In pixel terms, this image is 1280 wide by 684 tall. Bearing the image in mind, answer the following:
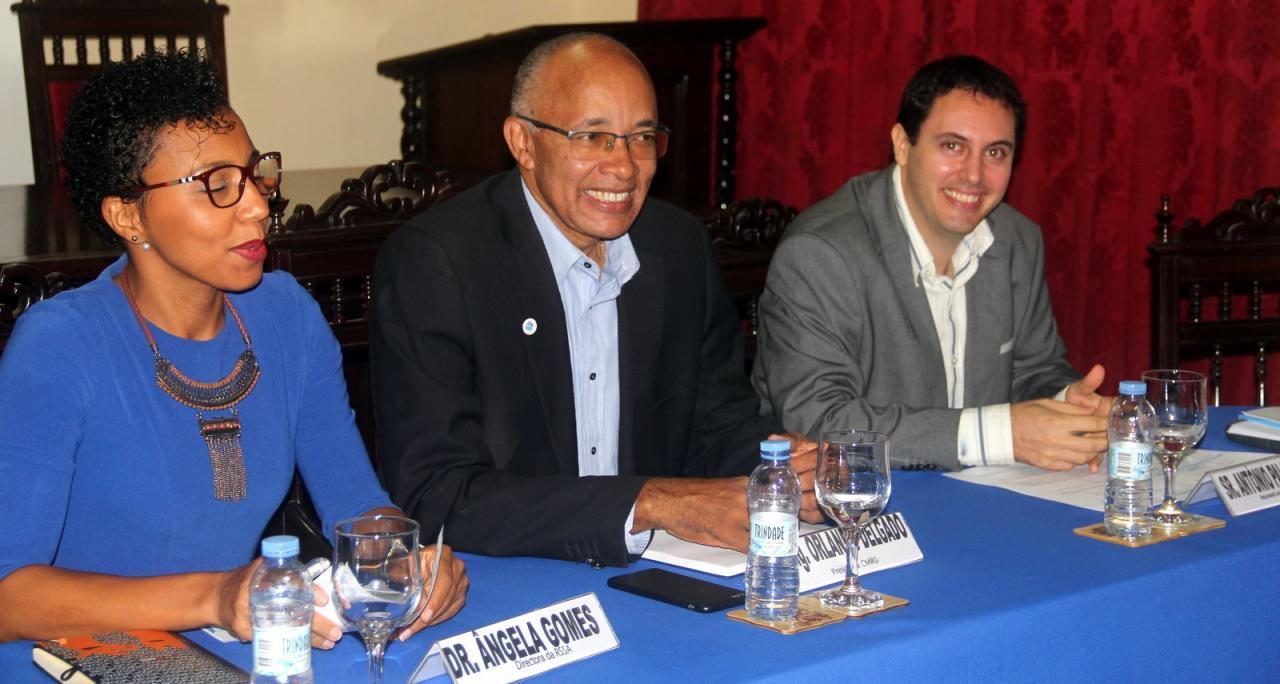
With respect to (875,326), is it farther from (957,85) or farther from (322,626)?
(322,626)

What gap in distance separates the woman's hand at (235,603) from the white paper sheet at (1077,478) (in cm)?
117

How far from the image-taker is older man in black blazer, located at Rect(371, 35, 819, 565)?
76.9 inches

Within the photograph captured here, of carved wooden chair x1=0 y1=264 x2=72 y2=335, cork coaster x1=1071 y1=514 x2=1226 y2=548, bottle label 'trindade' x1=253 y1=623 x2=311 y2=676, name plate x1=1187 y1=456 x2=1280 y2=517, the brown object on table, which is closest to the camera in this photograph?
bottle label 'trindade' x1=253 y1=623 x2=311 y2=676

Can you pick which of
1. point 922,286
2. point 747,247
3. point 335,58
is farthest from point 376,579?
point 335,58

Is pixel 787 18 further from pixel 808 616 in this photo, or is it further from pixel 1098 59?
pixel 808 616

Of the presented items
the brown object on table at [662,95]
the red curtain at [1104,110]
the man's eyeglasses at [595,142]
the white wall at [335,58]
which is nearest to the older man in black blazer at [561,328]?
the man's eyeglasses at [595,142]

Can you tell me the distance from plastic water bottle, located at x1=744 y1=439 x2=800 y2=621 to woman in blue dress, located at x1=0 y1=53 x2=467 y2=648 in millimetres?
332

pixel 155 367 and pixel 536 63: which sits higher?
pixel 536 63

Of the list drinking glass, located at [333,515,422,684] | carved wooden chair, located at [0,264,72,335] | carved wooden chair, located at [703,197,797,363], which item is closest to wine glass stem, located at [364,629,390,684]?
drinking glass, located at [333,515,422,684]

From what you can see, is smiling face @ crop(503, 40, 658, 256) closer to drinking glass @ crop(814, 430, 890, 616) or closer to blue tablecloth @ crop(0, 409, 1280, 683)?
blue tablecloth @ crop(0, 409, 1280, 683)

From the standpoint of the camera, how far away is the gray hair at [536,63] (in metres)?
2.20

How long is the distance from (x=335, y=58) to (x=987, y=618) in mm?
4585

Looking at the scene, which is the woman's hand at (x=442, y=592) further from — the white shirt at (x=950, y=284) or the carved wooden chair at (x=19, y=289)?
the white shirt at (x=950, y=284)

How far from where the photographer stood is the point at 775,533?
1455 mm
